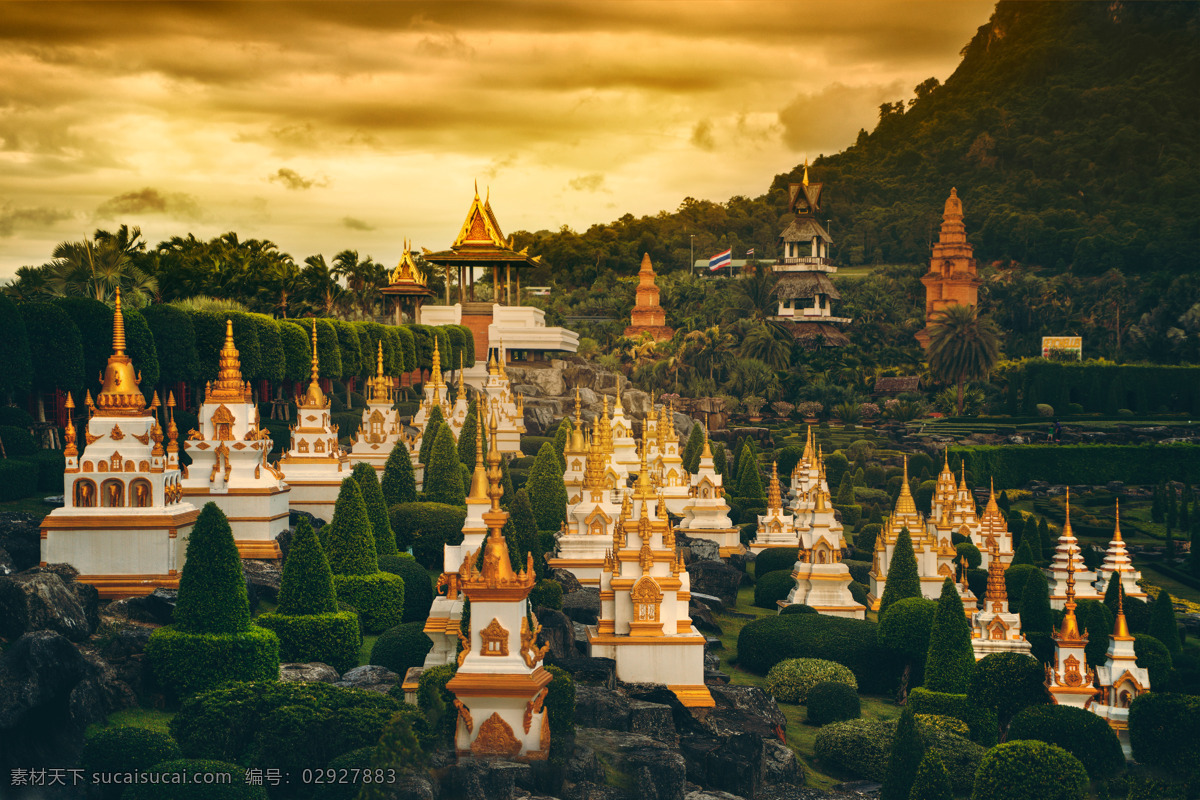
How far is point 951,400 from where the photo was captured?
10362cm

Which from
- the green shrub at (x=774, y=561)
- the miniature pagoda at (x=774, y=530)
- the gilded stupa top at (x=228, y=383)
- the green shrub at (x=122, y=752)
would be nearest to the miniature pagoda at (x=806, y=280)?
the miniature pagoda at (x=774, y=530)

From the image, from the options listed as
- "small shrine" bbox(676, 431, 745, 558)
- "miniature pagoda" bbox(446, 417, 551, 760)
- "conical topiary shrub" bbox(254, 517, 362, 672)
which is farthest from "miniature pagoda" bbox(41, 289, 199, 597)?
"small shrine" bbox(676, 431, 745, 558)

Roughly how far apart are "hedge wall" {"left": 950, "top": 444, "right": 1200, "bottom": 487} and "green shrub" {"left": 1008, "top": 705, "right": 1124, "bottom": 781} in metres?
54.6

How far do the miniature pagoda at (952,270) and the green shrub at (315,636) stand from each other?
116 m

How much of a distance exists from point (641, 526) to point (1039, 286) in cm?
12158

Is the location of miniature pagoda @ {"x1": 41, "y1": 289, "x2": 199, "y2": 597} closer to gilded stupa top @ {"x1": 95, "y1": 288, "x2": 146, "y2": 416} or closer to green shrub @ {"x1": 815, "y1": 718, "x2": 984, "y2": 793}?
gilded stupa top @ {"x1": 95, "y1": 288, "x2": 146, "y2": 416}

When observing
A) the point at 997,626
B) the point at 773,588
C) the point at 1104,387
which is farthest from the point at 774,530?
the point at 1104,387

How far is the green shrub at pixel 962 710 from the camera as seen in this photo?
29.6 m

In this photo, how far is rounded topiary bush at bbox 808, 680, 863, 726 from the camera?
30.9m

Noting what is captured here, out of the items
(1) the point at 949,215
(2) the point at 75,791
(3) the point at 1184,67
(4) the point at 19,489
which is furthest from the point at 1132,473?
(3) the point at 1184,67

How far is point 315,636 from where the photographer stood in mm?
25328

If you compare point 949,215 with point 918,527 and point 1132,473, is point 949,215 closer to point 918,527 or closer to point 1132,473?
point 1132,473

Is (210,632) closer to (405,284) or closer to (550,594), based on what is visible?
(550,594)

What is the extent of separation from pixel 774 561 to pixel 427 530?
17.6m
